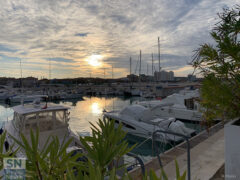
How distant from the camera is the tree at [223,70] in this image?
3.29m

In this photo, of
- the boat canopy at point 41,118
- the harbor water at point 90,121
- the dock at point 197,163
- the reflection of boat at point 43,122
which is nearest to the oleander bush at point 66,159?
the harbor water at point 90,121

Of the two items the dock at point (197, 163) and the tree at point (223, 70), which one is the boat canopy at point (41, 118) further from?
the tree at point (223, 70)

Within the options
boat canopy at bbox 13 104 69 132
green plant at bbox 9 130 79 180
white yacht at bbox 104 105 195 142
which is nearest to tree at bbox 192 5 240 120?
green plant at bbox 9 130 79 180

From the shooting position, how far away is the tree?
3285mm

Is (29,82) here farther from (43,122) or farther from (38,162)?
(38,162)

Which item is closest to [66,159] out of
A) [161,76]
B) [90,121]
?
[90,121]

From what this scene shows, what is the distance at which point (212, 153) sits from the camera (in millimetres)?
6508

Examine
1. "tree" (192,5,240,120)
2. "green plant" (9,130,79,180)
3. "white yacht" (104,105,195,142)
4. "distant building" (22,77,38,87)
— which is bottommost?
"white yacht" (104,105,195,142)

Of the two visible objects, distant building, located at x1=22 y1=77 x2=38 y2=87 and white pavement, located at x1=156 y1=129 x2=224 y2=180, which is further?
distant building, located at x1=22 y1=77 x2=38 y2=87

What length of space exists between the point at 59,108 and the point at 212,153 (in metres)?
6.95

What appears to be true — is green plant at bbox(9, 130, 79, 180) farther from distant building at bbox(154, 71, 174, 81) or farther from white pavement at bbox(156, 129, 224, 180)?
distant building at bbox(154, 71, 174, 81)

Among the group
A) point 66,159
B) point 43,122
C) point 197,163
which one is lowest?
point 197,163

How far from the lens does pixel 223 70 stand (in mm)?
3553

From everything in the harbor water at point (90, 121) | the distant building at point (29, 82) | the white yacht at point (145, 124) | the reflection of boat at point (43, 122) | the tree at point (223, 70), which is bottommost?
the harbor water at point (90, 121)
